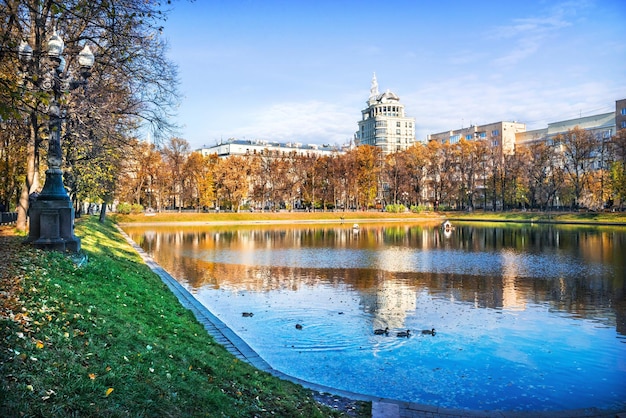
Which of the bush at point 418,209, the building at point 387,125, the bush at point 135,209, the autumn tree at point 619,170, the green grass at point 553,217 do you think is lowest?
the green grass at point 553,217

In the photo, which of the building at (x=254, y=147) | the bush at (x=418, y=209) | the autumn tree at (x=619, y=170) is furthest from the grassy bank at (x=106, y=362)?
the building at (x=254, y=147)

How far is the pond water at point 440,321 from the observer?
10.3 meters

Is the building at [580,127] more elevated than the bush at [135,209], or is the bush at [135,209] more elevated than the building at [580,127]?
the building at [580,127]

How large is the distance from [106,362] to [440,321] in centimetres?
1101

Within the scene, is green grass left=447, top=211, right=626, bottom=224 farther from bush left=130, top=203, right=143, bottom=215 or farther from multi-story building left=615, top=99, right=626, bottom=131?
bush left=130, top=203, right=143, bottom=215

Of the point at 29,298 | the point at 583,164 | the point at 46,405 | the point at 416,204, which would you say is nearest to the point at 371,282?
the point at 29,298

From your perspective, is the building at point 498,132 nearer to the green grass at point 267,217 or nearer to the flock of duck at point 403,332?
the green grass at point 267,217

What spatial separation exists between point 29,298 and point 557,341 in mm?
12554

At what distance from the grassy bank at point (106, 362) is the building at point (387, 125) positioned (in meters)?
157

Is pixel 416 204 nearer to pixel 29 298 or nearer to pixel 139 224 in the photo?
pixel 139 224

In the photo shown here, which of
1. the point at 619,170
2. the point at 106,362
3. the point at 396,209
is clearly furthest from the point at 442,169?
Result: the point at 106,362

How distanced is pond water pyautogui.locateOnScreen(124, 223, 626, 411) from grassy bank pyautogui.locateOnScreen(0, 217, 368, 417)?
255 cm

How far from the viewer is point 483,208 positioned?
10169 cm

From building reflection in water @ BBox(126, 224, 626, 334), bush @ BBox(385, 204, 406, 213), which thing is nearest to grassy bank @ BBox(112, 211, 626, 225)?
bush @ BBox(385, 204, 406, 213)
